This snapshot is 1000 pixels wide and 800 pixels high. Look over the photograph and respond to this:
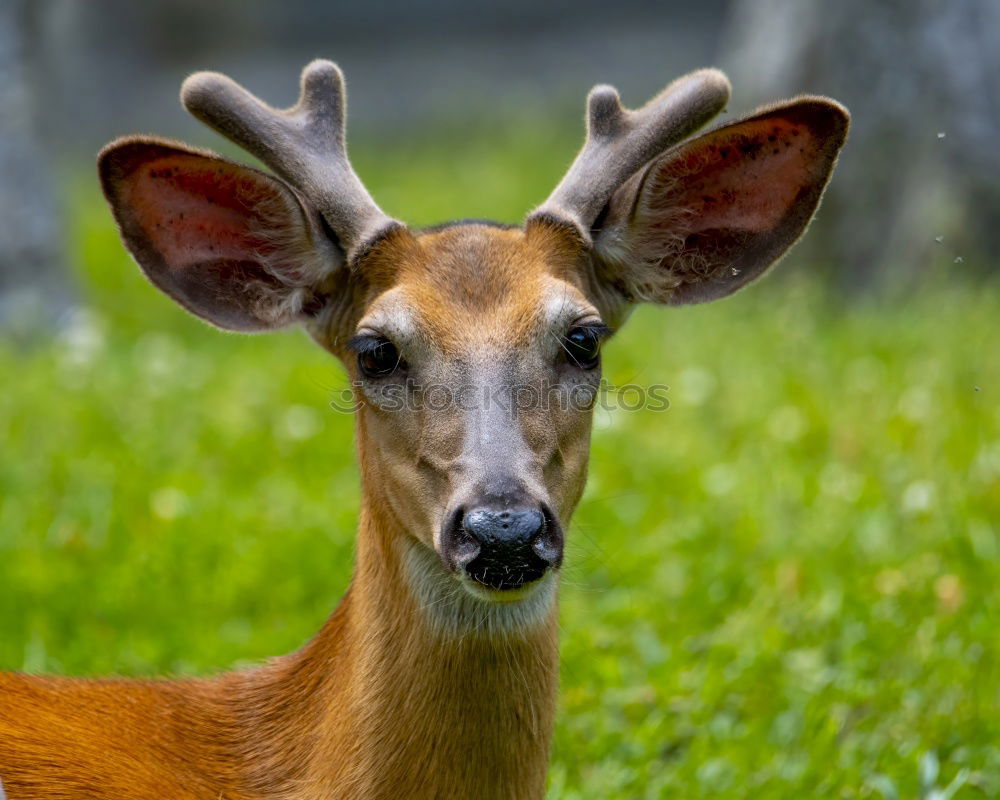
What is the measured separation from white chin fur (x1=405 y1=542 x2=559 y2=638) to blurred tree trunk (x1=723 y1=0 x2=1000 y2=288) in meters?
5.15

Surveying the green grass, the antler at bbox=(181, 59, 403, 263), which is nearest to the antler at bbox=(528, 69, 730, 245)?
the antler at bbox=(181, 59, 403, 263)

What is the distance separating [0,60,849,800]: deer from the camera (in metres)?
3.14

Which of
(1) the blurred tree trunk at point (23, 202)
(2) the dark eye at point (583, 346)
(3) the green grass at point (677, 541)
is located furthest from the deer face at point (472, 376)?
(1) the blurred tree trunk at point (23, 202)

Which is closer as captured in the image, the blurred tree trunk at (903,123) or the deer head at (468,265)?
the deer head at (468,265)

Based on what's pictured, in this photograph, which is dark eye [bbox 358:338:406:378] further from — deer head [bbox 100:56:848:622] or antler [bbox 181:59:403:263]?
antler [bbox 181:59:403:263]

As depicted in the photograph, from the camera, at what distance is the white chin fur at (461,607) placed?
325cm

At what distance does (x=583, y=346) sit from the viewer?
10.9ft

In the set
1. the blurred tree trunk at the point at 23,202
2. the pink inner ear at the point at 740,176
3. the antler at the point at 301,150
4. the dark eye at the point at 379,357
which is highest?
the pink inner ear at the point at 740,176

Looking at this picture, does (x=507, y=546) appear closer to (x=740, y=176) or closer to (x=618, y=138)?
(x=618, y=138)

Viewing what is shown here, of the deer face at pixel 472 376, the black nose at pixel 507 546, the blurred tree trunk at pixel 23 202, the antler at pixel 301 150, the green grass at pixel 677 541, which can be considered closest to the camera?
the black nose at pixel 507 546

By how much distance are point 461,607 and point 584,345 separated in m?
0.61

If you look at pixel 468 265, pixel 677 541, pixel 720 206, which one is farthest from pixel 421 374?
pixel 677 541

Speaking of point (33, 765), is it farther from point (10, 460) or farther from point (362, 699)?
point (10, 460)

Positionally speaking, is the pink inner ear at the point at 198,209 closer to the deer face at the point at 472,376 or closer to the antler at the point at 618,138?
the deer face at the point at 472,376
